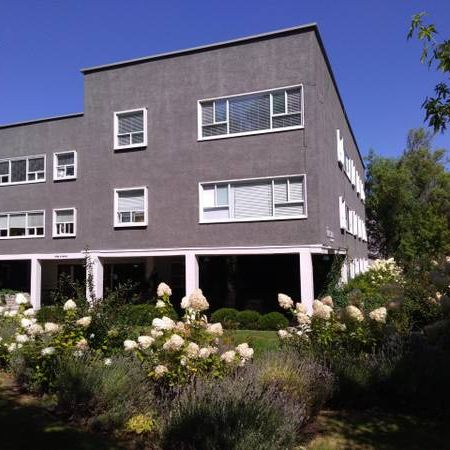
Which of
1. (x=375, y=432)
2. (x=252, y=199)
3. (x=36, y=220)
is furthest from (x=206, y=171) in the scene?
(x=375, y=432)

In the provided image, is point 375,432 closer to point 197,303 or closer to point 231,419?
point 231,419

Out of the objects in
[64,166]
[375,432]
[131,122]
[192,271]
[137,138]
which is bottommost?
[375,432]

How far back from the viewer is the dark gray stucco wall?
1761 centimetres

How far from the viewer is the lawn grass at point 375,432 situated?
5.89 metres

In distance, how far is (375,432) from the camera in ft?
20.7

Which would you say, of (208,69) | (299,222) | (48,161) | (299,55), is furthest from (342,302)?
(48,161)

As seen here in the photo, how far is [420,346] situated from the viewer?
316 inches

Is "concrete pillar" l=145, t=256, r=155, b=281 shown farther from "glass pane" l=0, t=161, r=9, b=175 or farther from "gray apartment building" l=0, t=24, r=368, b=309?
"glass pane" l=0, t=161, r=9, b=175

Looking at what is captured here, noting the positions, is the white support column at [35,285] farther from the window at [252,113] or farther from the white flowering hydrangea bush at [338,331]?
the white flowering hydrangea bush at [338,331]

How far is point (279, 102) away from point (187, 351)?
43.3 feet

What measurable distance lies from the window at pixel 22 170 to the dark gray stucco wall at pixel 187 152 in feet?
3.67

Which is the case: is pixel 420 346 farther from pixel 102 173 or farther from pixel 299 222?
pixel 102 173

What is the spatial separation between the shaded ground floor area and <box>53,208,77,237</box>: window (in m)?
1.15

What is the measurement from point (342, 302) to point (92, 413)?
1167 cm
